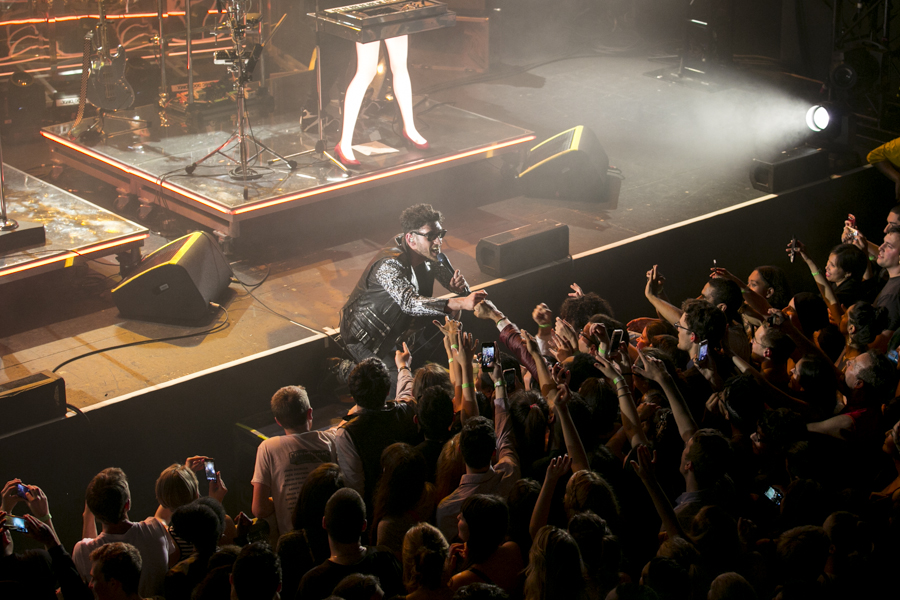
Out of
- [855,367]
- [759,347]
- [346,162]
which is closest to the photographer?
[855,367]

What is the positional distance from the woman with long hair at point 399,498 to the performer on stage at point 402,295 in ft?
5.37

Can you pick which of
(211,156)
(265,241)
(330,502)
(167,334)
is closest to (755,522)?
(330,502)

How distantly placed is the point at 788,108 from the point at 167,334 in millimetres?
5985

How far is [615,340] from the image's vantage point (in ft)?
12.3

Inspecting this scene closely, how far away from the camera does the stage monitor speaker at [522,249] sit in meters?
5.46

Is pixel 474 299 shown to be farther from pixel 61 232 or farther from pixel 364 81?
pixel 61 232

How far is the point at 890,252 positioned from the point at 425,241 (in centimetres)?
240

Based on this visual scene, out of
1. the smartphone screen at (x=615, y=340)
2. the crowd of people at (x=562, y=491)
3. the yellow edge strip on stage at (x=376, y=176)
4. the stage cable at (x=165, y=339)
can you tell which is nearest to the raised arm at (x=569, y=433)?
the crowd of people at (x=562, y=491)

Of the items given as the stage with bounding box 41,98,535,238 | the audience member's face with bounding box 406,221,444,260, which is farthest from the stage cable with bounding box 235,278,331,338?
the audience member's face with bounding box 406,221,444,260

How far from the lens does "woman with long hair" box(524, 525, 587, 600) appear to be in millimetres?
2287

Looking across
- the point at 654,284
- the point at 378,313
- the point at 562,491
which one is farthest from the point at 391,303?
the point at 562,491

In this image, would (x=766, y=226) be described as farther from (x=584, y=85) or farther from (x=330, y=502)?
(x=330, y=502)

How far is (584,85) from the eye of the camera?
977cm

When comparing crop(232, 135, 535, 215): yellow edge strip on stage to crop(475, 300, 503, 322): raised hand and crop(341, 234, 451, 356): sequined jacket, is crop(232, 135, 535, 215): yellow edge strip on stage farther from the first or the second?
crop(475, 300, 503, 322): raised hand
